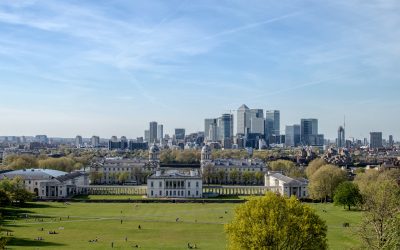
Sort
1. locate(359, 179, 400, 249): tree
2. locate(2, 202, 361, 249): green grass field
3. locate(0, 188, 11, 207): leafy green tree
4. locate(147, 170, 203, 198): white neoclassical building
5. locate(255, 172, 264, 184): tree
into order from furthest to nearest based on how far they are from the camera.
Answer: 1. locate(255, 172, 264, 184): tree
2. locate(147, 170, 203, 198): white neoclassical building
3. locate(0, 188, 11, 207): leafy green tree
4. locate(2, 202, 361, 249): green grass field
5. locate(359, 179, 400, 249): tree

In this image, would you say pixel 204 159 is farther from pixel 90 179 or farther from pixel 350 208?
pixel 350 208

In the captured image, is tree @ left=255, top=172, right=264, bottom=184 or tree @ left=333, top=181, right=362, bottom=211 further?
tree @ left=255, top=172, right=264, bottom=184

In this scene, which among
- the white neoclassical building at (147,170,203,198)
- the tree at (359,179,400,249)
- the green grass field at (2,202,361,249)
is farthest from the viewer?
the white neoclassical building at (147,170,203,198)

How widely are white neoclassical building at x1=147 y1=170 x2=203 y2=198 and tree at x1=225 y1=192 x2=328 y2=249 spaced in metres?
76.0

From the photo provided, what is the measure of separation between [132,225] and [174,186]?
157 feet

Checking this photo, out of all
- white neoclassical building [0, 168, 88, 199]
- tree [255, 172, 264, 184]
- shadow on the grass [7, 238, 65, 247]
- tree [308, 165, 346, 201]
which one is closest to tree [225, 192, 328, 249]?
shadow on the grass [7, 238, 65, 247]

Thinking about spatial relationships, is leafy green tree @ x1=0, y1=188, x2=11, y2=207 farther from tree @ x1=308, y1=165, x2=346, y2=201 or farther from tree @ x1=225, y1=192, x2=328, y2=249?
tree @ x1=308, y1=165, x2=346, y2=201

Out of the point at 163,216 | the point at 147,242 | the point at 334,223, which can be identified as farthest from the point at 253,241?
the point at 163,216

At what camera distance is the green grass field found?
179 feet

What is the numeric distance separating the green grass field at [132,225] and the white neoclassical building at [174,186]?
61.6ft

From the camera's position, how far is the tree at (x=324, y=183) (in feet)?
320

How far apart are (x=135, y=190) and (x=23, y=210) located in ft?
133

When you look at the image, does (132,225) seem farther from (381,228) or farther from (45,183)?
(45,183)

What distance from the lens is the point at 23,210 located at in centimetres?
8338
